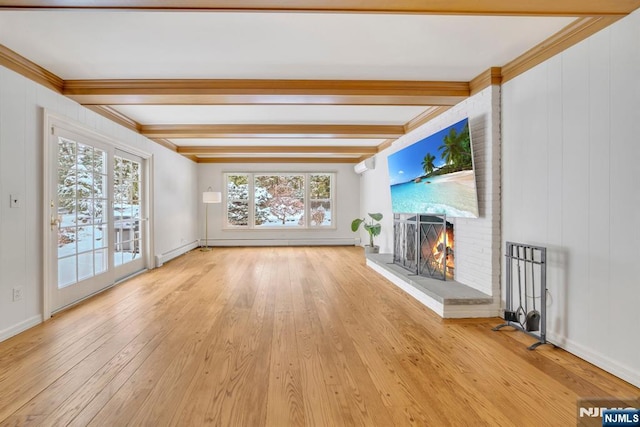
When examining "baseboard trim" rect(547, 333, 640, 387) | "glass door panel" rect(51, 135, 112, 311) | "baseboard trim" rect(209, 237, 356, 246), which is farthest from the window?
"baseboard trim" rect(547, 333, 640, 387)

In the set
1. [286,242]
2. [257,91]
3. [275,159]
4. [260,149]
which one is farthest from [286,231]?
[257,91]

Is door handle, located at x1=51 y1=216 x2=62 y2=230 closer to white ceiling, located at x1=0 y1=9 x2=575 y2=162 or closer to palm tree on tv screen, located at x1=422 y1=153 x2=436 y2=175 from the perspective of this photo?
white ceiling, located at x1=0 y1=9 x2=575 y2=162

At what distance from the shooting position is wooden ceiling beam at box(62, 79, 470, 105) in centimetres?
345

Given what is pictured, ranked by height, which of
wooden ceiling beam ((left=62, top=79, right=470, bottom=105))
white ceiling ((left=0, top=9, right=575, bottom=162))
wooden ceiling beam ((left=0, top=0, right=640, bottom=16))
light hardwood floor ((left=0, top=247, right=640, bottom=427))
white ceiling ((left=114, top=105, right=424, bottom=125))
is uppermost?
white ceiling ((left=114, top=105, right=424, bottom=125))

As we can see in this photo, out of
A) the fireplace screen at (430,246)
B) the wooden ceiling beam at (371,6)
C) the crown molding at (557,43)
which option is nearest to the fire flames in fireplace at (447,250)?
the fireplace screen at (430,246)

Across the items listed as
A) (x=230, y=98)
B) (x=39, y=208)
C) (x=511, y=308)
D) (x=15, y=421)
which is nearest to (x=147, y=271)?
(x=39, y=208)

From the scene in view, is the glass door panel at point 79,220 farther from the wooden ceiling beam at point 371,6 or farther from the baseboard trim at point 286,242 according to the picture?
the baseboard trim at point 286,242

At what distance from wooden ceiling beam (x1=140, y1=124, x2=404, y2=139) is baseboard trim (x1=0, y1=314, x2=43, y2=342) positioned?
322 cm

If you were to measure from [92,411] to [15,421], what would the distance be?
0.35 meters

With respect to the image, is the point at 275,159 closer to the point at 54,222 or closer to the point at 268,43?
the point at 54,222

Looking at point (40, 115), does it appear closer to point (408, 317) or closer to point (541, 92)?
point (408, 317)

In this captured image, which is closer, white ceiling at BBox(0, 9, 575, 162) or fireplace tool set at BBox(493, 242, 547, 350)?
white ceiling at BBox(0, 9, 575, 162)

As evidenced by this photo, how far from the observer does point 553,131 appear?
2633 millimetres

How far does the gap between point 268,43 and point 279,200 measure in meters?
6.49
